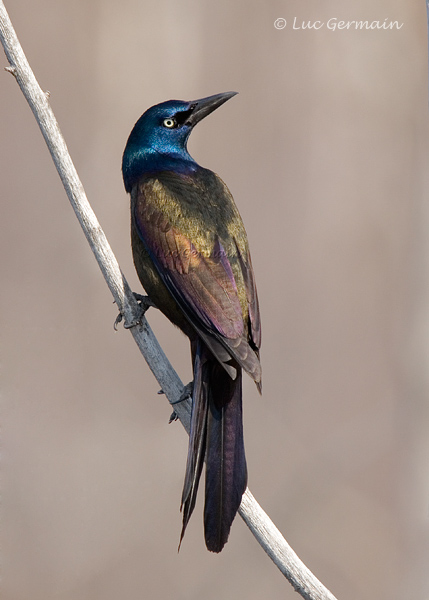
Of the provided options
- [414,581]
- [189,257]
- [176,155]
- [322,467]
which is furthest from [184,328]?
[414,581]

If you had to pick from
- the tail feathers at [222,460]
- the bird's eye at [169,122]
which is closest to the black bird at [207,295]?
the tail feathers at [222,460]

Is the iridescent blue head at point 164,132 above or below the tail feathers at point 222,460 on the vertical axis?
above

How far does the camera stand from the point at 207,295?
2111mm

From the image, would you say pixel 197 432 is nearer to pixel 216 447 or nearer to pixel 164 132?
pixel 216 447

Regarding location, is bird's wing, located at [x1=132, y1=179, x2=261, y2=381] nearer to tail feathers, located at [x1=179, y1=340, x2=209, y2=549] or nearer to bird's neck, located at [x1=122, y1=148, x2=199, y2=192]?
tail feathers, located at [x1=179, y1=340, x2=209, y2=549]

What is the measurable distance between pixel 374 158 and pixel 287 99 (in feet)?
1.77

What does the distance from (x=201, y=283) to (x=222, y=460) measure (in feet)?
1.67

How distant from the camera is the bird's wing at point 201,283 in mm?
2010

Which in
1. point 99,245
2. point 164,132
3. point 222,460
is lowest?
point 222,460

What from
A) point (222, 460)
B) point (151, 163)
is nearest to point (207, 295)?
point (222, 460)

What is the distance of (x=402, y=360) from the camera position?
377 centimetres

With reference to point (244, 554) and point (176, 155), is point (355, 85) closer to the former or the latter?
point (176, 155)

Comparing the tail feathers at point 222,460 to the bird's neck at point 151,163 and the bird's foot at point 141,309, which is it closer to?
the bird's foot at point 141,309

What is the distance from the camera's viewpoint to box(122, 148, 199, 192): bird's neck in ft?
8.30
